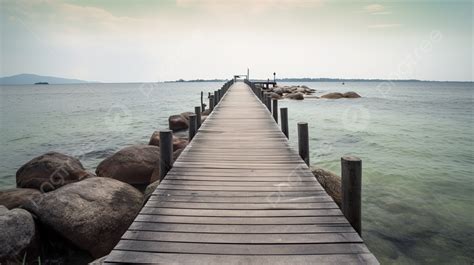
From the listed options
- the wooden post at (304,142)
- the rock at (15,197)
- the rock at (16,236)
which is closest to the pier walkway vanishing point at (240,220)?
the wooden post at (304,142)

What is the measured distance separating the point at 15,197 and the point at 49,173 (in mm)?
1445

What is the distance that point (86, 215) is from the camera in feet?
17.3

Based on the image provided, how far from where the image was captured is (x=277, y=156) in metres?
6.36

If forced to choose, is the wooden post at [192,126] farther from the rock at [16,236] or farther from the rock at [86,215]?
the rock at [16,236]

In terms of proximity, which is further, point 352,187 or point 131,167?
point 131,167

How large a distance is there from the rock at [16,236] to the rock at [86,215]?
348mm

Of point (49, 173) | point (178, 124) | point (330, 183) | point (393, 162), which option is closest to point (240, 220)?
point (330, 183)

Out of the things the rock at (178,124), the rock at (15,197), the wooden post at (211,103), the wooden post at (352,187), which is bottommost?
the rock at (15,197)

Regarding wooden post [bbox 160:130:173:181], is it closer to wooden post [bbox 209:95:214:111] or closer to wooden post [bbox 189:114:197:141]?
wooden post [bbox 189:114:197:141]

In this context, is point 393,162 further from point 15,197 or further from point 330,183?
point 15,197

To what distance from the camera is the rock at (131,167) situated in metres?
8.91

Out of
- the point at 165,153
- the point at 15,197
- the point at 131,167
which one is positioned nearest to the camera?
the point at 165,153

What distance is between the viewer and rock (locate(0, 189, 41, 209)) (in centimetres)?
650

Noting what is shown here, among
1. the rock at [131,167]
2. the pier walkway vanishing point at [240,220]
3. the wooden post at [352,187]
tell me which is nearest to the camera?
the pier walkway vanishing point at [240,220]
